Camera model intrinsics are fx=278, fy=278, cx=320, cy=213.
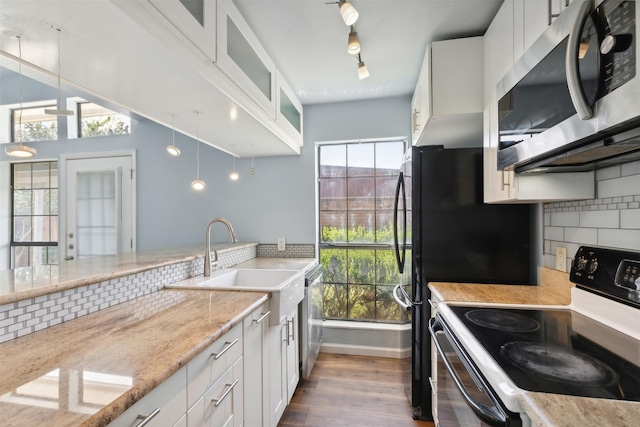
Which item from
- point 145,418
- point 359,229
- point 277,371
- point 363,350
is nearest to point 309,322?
point 277,371

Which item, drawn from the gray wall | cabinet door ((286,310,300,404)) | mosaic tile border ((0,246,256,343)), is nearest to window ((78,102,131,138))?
the gray wall

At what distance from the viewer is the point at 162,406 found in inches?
28.7

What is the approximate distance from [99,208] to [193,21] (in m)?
2.97

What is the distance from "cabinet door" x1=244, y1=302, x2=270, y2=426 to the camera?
1.25 metres

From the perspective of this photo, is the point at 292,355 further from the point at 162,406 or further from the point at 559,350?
the point at 559,350

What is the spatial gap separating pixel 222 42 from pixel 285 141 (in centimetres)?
107

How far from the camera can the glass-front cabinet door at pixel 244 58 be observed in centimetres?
136

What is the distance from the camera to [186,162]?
3.09 metres

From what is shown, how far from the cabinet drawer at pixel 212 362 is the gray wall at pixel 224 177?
1.75 m

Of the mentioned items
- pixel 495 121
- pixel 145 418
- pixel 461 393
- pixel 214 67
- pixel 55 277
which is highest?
pixel 214 67

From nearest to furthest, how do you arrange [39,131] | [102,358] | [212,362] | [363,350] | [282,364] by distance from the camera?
[102,358] → [212,362] → [282,364] → [363,350] → [39,131]

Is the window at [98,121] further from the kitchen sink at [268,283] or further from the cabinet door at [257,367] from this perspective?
the cabinet door at [257,367]

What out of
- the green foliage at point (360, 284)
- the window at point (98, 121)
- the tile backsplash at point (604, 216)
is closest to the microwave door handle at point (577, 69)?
the tile backsplash at point (604, 216)

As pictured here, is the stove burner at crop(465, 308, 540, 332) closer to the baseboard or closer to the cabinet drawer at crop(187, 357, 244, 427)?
the cabinet drawer at crop(187, 357, 244, 427)
